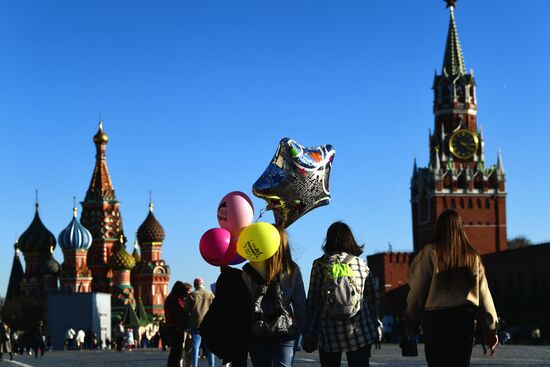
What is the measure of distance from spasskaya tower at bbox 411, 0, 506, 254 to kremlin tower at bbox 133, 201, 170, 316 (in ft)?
66.5

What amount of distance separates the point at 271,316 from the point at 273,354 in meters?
0.23

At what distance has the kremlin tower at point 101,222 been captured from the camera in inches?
3499

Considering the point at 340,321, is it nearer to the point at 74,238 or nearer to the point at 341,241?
the point at 341,241

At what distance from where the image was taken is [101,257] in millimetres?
88938

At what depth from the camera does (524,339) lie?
190ft

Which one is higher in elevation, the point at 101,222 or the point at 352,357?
the point at 101,222

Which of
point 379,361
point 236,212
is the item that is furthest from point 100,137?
point 236,212

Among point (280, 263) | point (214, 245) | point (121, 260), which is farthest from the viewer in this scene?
point (121, 260)

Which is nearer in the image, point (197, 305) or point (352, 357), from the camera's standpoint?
point (352, 357)

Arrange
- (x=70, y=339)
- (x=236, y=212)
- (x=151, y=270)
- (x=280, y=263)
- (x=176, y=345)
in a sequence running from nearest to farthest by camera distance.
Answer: (x=280, y=263)
(x=236, y=212)
(x=176, y=345)
(x=70, y=339)
(x=151, y=270)

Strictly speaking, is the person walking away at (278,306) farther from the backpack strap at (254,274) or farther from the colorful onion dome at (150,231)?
the colorful onion dome at (150,231)

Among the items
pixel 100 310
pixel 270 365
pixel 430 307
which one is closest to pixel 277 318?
pixel 270 365

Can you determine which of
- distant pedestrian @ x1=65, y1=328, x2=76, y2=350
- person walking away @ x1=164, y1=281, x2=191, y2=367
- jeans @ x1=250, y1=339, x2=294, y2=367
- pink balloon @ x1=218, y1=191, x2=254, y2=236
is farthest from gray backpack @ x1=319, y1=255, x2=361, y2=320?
distant pedestrian @ x1=65, y1=328, x2=76, y2=350

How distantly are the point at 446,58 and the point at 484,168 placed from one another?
9.64m
